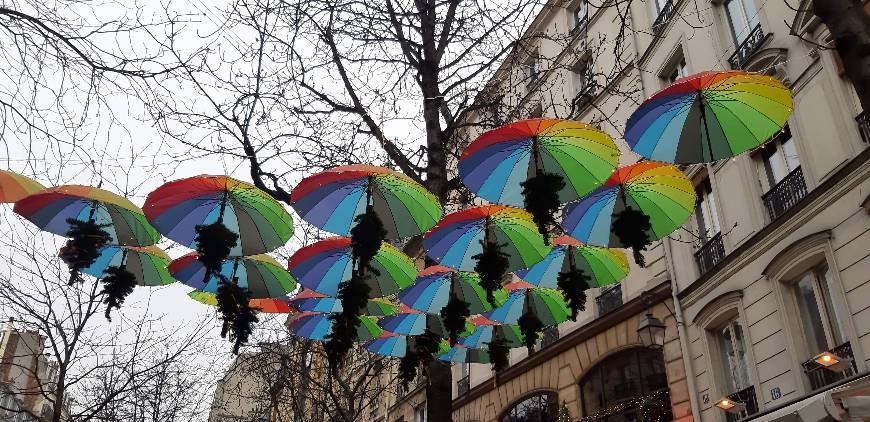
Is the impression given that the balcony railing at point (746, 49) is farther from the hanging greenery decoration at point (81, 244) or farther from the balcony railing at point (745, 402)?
the hanging greenery decoration at point (81, 244)

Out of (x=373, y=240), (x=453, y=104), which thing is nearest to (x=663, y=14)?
(x=453, y=104)

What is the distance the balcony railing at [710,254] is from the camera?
1252cm

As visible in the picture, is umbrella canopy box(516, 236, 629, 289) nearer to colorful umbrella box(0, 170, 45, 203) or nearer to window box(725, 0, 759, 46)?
colorful umbrella box(0, 170, 45, 203)

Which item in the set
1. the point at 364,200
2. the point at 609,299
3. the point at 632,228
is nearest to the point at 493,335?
the point at 632,228

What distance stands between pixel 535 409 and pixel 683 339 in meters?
5.76

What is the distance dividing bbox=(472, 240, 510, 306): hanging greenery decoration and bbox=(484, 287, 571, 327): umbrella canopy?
6.43ft

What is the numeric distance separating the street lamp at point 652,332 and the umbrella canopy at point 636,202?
6123 mm

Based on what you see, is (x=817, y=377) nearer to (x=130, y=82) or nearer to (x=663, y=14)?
(x=663, y=14)

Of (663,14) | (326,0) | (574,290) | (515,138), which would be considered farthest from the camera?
(663,14)

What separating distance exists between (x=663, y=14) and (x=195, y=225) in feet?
42.4

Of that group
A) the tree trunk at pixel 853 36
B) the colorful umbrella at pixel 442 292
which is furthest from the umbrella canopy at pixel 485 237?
the tree trunk at pixel 853 36

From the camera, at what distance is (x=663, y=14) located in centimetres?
1537

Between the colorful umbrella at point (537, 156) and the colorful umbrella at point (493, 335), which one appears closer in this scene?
the colorful umbrella at point (537, 156)

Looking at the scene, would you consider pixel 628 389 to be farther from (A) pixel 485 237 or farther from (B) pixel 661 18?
(A) pixel 485 237
